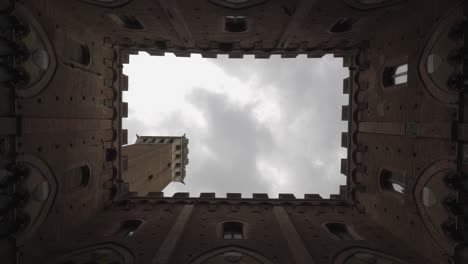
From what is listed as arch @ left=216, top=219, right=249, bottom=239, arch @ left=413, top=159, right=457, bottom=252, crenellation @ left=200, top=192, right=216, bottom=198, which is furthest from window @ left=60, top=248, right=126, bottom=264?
arch @ left=413, top=159, right=457, bottom=252

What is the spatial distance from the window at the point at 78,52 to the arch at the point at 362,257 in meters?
15.1

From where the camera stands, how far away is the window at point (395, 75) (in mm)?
11913

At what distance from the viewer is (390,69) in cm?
1313

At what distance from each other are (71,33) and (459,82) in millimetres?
15411

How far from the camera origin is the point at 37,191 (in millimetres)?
10039

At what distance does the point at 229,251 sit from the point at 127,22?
13.2m

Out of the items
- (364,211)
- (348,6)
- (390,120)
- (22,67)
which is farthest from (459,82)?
(22,67)

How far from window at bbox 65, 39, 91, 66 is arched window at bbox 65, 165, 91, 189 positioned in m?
5.40

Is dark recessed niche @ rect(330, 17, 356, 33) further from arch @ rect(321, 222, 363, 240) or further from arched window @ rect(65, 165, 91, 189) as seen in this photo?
Result: arched window @ rect(65, 165, 91, 189)

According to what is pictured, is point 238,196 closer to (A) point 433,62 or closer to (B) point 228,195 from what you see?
(B) point 228,195

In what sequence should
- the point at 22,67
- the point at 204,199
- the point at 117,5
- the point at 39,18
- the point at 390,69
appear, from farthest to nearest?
the point at 204,199
the point at 390,69
the point at 117,5
the point at 39,18
the point at 22,67

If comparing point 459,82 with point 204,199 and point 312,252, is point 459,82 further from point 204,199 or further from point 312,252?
point 204,199

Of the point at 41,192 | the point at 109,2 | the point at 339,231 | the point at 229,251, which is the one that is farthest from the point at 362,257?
the point at 109,2

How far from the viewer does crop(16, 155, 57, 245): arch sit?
9.48 m
